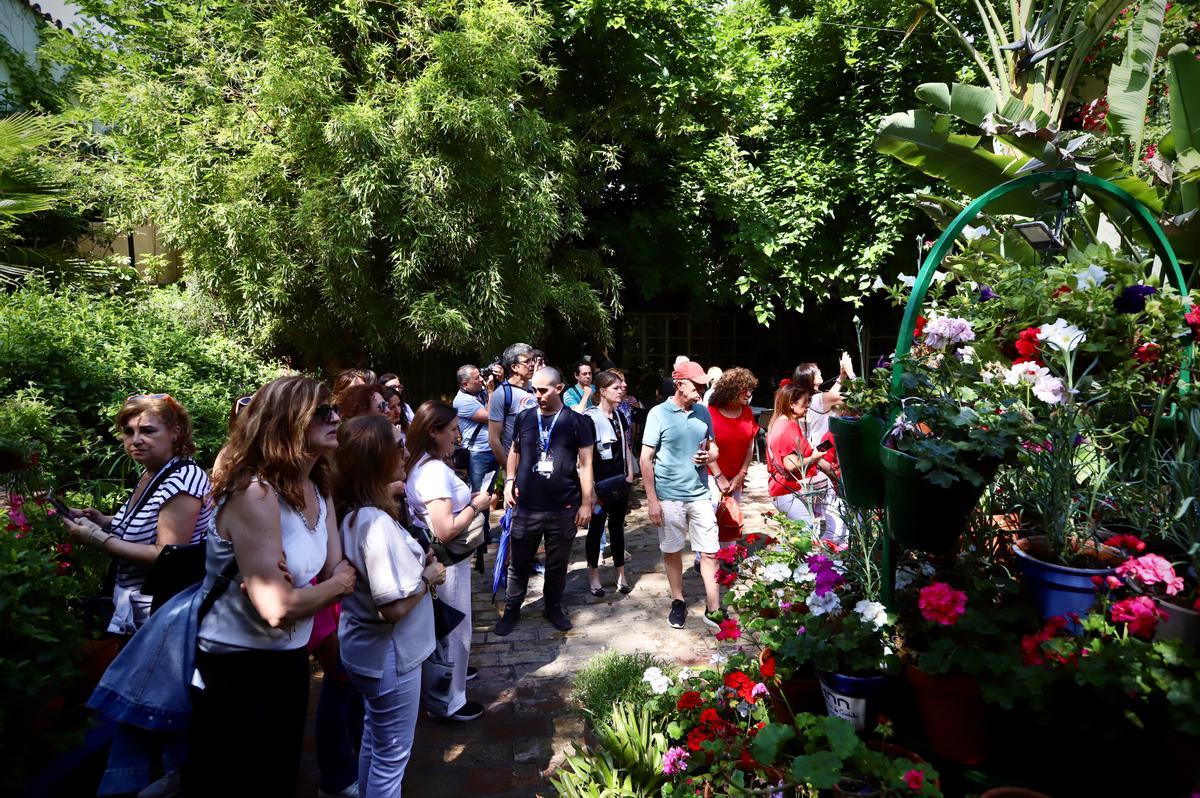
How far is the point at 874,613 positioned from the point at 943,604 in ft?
0.94

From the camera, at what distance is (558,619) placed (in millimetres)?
5359

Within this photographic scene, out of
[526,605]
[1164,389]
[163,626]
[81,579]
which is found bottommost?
[526,605]

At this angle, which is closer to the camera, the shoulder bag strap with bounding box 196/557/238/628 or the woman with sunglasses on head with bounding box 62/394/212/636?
the shoulder bag strap with bounding box 196/557/238/628

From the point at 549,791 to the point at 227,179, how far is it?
27.6ft

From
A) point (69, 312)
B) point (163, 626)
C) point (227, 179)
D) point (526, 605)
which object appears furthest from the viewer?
point (227, 179)

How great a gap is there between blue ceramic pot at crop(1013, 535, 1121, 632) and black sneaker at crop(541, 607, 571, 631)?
387 centimetres

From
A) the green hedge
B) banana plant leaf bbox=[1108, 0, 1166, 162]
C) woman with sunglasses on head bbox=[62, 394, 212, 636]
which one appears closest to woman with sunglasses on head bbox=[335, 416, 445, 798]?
woman with sunglasses on head bbox=[62, 394, 212, 636]

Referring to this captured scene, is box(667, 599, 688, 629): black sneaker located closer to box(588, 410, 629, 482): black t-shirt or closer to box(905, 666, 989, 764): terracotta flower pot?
box(588, 410, 629, 482): black t-shirt

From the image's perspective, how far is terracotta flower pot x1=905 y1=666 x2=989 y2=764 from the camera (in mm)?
1804

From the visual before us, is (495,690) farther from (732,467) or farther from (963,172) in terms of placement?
(963,172)

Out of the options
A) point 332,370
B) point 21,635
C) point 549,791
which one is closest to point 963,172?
point 549,791

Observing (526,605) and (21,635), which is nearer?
(21,635)

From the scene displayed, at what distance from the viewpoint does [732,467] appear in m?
5.67

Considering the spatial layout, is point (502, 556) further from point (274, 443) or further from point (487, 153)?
point (487, 153)
